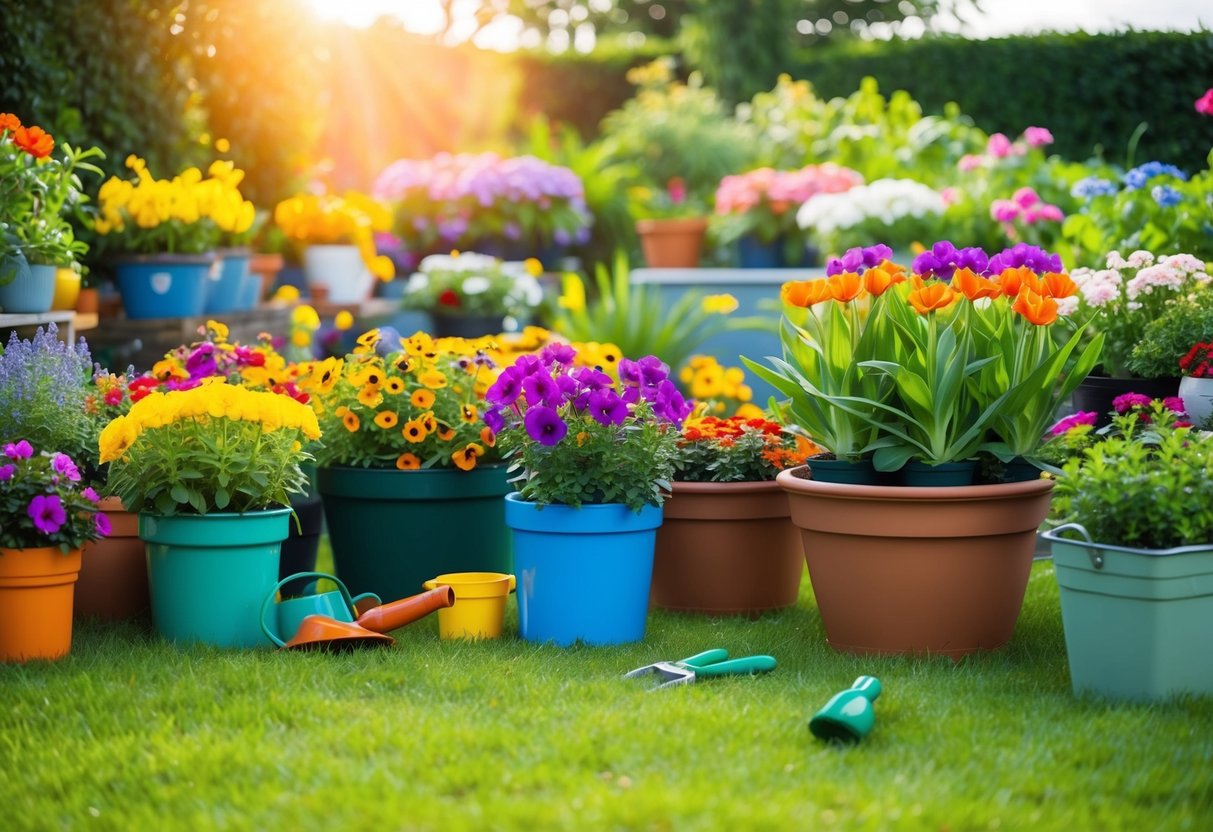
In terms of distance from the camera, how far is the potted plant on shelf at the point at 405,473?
3.77m

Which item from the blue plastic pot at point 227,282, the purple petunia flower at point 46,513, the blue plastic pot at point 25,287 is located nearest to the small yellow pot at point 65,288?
the blue plastic pot at point 25,287

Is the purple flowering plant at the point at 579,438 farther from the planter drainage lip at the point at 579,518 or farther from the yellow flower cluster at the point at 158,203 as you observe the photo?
the yellow flower cluster at the point at 158,203

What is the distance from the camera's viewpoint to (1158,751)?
2457mm

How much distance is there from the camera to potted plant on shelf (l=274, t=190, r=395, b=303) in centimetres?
661

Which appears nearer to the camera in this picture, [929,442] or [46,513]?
[46,513]

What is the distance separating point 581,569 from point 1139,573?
4.42 feet

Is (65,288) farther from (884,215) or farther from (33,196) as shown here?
(884,215)

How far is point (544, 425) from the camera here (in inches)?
131

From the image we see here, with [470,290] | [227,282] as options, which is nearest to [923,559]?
[227,282]

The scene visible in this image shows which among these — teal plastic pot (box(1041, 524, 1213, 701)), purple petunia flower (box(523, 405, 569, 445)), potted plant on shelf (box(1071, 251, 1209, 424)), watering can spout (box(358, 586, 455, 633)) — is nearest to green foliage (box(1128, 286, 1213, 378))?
potted plant on shelf (box(1071, 251, 1209, 424))

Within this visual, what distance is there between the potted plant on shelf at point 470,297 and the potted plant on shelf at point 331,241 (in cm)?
29

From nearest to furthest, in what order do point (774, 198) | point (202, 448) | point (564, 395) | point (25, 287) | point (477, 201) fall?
point (202, 448) < point (564, 395) < point (25, 287) < point (774, 198) < point (477, 201)

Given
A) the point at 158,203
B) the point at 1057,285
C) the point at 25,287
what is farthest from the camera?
the point at 158,203

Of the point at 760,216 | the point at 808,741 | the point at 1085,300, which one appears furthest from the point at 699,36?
the point at 808,741
